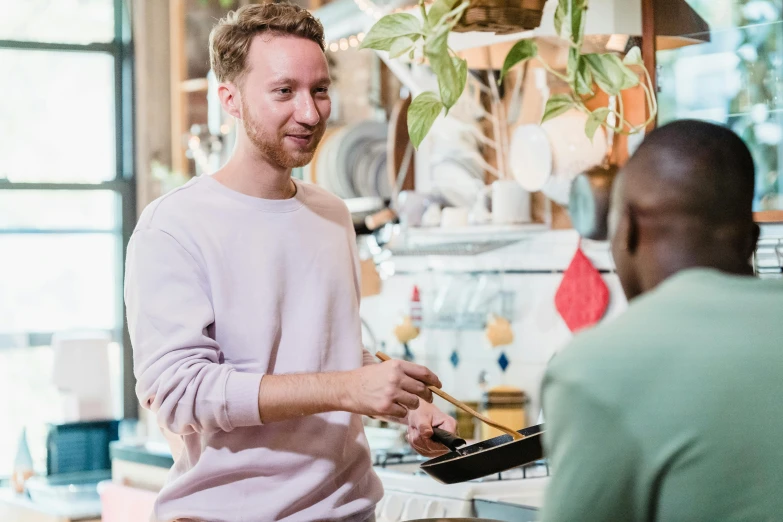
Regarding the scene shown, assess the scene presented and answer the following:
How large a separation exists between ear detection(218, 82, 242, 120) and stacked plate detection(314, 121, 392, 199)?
200 cm

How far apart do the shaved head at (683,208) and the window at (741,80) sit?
1404 mm

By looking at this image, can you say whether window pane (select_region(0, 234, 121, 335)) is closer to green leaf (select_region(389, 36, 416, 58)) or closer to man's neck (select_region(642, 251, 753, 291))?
green leaf (select_region(389, 36, 416, 58))

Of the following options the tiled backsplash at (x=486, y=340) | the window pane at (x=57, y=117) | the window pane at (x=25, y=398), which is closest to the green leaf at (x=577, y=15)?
the tiled backsplash at (x=486, y=340)

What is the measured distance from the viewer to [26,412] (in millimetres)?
4594

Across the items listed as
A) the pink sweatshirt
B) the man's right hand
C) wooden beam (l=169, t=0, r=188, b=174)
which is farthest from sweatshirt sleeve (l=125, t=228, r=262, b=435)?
wooden beam (l=169, t=0, r=188, b=174)

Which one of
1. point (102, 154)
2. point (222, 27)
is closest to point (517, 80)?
point (222, 27)

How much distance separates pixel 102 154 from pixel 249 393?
3705 millimetres

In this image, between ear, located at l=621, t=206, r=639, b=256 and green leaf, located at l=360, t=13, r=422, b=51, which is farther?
green leaf, located at l=360, t=13, r=422, b=51

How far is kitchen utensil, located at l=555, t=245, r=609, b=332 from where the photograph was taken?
281 centimetres

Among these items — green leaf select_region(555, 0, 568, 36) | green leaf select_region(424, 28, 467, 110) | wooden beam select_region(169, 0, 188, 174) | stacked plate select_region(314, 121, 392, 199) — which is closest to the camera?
green leaf select_region(424, 28, 467, 110)

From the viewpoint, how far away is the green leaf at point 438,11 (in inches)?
43.7

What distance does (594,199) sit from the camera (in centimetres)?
244

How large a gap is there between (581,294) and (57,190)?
2818 millimetres

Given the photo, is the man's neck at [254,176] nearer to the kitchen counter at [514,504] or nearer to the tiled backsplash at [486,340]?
the kitchen counter at [514,504]
